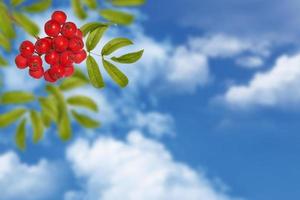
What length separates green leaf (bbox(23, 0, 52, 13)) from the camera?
2.61m

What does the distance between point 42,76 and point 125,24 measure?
2.87 feet

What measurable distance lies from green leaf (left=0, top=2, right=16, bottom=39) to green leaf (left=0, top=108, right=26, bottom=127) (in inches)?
14.9

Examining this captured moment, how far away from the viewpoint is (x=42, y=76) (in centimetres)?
325

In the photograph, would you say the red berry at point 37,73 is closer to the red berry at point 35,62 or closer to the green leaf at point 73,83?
the red berry at point 35,62

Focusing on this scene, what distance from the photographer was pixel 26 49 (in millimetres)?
3141

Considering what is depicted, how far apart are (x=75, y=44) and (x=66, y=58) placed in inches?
4.2

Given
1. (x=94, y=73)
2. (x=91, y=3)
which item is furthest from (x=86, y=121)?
(x=91, y=3)

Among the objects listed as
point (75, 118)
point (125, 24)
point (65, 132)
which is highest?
point (125, 24)

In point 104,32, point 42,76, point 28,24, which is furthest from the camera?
point 42,76

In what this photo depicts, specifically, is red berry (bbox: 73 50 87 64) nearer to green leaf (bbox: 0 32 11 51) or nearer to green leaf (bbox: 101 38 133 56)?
green leaf (bbox: 101 38 133 56)

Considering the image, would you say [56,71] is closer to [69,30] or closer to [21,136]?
[69,30]

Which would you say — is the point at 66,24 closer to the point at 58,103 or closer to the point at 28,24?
the point at 28,24

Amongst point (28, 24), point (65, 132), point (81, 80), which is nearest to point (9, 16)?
point (28, 24)

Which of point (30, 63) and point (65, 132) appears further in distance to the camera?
point (30, 63)
